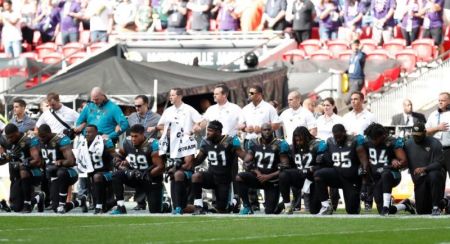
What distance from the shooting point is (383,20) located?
30.8m

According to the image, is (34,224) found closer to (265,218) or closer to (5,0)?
(265,218)

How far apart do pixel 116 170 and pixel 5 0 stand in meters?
15.4

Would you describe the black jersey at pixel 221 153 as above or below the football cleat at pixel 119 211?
above

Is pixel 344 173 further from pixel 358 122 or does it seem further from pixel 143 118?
pixel 143 118

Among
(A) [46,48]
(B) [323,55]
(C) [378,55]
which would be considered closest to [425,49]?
(C) [378,55]

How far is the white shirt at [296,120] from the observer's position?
22.3 metres

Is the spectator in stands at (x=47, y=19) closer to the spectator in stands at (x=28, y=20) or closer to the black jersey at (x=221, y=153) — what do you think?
the spectator in stands at (x=28, y=20)

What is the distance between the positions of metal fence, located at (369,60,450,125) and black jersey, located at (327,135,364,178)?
780 centimetres

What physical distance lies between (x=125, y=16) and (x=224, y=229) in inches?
665

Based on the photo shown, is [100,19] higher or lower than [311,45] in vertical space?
higher

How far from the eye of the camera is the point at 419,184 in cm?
2023

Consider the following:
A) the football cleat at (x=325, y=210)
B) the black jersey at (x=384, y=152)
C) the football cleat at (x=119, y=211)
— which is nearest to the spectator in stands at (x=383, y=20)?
the black jersey at (x=384, y=152)

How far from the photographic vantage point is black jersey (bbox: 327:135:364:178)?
20.6m

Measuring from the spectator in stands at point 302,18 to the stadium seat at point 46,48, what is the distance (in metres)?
5.94
